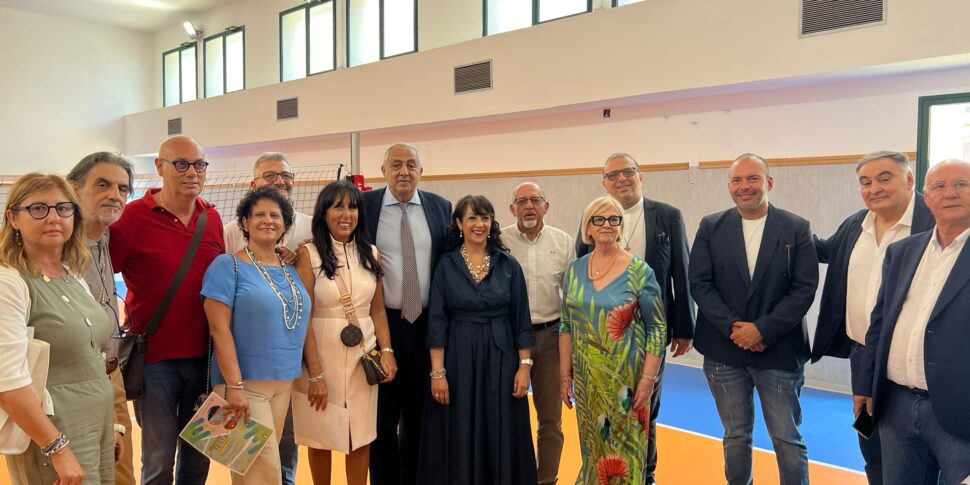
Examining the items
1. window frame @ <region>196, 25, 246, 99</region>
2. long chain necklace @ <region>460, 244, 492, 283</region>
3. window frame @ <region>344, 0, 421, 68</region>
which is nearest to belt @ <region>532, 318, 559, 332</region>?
long chain necklace @ <region>460, 244, 492, 283</region>

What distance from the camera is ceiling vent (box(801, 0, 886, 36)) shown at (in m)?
5.59

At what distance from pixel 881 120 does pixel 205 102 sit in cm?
1208

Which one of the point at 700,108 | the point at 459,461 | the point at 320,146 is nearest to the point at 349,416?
the point at 459,461

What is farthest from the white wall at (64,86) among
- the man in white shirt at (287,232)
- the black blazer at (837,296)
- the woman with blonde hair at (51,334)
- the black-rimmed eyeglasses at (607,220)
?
the black blazer at (837,296)

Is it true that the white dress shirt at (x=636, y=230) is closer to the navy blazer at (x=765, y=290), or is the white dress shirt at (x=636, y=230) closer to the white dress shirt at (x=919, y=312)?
the navy blazer at (x=765, y=290)

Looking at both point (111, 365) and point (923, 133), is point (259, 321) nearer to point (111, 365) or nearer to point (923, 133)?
point (111, 365)

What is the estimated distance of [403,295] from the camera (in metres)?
3.30

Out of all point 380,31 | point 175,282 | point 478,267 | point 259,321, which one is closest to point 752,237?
point 478,267

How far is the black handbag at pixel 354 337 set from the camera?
2.95 m

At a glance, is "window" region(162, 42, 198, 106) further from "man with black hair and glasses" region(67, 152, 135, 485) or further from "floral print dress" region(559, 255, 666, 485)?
"floral print dress" region(559, 255, 666, 485)

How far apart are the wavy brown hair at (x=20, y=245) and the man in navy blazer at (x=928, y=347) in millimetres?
3023

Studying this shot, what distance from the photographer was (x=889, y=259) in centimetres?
257

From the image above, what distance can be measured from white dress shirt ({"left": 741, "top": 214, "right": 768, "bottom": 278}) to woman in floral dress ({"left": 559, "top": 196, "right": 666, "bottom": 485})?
532 mm

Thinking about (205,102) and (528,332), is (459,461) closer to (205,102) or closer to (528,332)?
(528,332)
